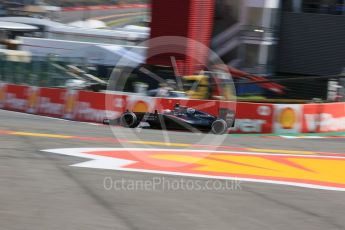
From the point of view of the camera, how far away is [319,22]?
81.0 feet

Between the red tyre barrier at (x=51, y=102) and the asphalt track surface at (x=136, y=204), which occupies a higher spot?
the asphalt track surface at (x=136, y=204)

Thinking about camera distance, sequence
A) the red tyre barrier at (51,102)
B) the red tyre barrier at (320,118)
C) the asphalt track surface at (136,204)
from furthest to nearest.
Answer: the red tyre barrier at (51,102) < the red tyre barrier at (320,118) < the asphalt track surface at (136,204)

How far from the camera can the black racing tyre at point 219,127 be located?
12344 millimetres

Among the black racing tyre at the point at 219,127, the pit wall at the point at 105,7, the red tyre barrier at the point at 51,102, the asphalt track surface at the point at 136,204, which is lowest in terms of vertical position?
the red tyre barrier at the point at 51,102

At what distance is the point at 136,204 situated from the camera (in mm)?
5582

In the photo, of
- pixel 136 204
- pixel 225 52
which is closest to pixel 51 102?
pixel 225 52

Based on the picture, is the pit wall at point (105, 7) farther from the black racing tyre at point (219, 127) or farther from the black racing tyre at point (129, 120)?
the black racing tyre at point (219, 127)

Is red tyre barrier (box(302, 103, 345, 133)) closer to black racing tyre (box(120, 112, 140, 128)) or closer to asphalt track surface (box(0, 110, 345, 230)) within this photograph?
black racing tyre (box(120, 112, 140, 128))

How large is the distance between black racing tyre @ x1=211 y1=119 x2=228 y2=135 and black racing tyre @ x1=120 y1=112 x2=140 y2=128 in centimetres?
180

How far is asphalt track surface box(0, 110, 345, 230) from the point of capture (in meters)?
5.05

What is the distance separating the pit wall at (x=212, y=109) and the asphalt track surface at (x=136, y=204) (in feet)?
25.7

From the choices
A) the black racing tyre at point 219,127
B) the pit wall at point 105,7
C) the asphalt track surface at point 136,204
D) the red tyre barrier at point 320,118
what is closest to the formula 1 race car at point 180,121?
the black racing tyre at point 219,127

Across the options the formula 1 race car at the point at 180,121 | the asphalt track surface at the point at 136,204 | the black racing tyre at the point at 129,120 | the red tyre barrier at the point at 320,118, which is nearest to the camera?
the asphalt track surface at the point at 136,204

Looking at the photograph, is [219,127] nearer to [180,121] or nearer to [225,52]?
[180,121]
